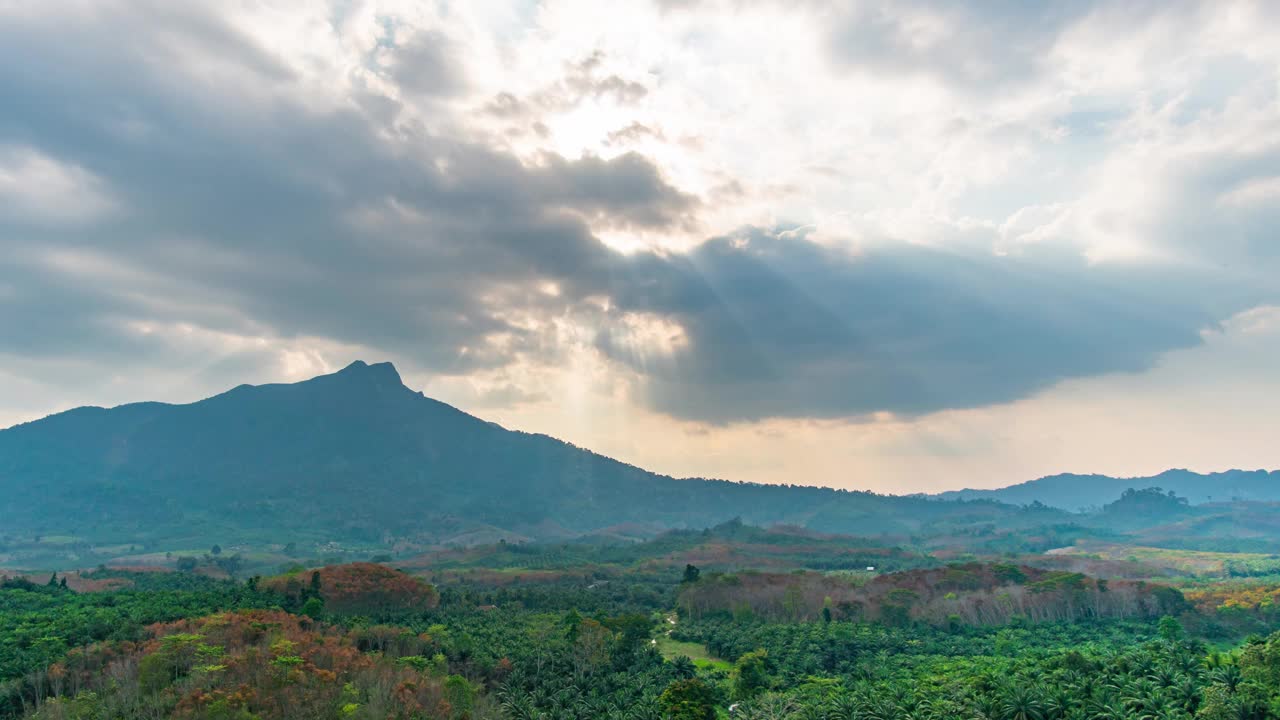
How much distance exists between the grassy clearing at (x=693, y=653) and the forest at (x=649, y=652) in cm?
68

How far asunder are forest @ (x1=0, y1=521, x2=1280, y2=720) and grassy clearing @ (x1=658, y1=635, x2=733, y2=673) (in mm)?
676

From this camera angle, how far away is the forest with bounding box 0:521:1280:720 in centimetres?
8212

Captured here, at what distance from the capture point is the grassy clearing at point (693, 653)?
128m

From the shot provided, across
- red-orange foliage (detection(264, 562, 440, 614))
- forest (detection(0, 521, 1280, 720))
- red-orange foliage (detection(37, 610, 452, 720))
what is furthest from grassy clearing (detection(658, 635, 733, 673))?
red-orange foliage (detection(264, 562, 440, 614))

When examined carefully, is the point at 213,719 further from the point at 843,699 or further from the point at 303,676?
the point at 843,699

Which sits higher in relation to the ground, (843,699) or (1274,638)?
(1274,638)

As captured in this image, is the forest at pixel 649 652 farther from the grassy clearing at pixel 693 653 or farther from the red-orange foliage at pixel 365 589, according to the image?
the grassy clearing at pixel 693 653

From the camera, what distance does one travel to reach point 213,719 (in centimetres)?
7112

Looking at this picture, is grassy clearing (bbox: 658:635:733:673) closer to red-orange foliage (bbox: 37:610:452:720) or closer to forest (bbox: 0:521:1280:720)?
forest (bbox: 0:521:1280:720)

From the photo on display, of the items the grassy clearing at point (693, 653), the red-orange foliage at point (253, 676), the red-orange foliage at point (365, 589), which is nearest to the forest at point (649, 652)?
the red-orange foliage at point (253, 676)

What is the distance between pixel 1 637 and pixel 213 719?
55.9 meters

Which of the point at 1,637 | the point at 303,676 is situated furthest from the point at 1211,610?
the point at 1,637

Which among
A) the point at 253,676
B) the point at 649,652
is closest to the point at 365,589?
the point at 649,652

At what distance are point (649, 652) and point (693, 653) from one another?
18.7m
